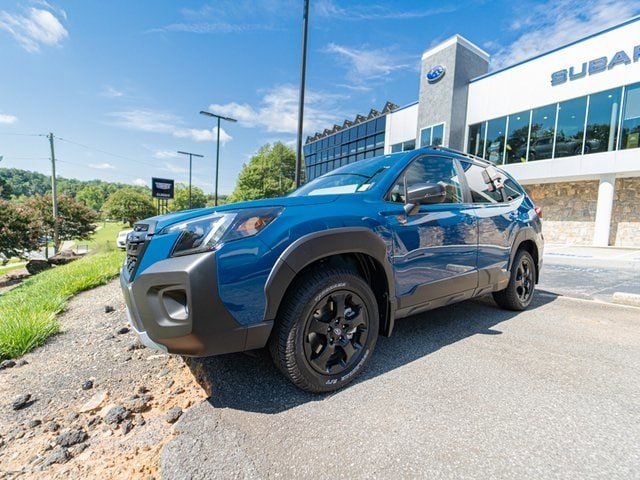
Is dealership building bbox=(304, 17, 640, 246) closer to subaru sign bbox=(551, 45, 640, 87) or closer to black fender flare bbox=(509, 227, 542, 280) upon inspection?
subaru sign bbox=(551, 45, 640, 87)

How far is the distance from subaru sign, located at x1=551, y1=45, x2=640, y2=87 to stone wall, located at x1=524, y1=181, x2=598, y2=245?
4.61 meters

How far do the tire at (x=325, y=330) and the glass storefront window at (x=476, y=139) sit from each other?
18.1m

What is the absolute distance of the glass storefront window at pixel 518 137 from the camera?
1527 cm

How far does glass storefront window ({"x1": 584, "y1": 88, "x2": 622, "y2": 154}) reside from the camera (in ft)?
41.0

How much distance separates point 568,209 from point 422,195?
16.8 meters

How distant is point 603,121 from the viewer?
12.8m

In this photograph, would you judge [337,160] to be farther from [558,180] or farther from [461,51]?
[558,180]

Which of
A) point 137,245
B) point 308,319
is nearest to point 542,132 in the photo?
point 308,319

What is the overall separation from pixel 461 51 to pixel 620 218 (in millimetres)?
11535

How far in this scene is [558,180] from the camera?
14.8m

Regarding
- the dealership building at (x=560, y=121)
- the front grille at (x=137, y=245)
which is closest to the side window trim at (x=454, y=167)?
the front grille at (x=137, y=245)

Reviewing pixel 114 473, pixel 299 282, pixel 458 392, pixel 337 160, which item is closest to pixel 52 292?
pixel 114 473

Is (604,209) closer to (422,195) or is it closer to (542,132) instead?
(542,132)

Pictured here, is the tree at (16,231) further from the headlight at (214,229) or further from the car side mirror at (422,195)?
the car side mirror at (422,195)
